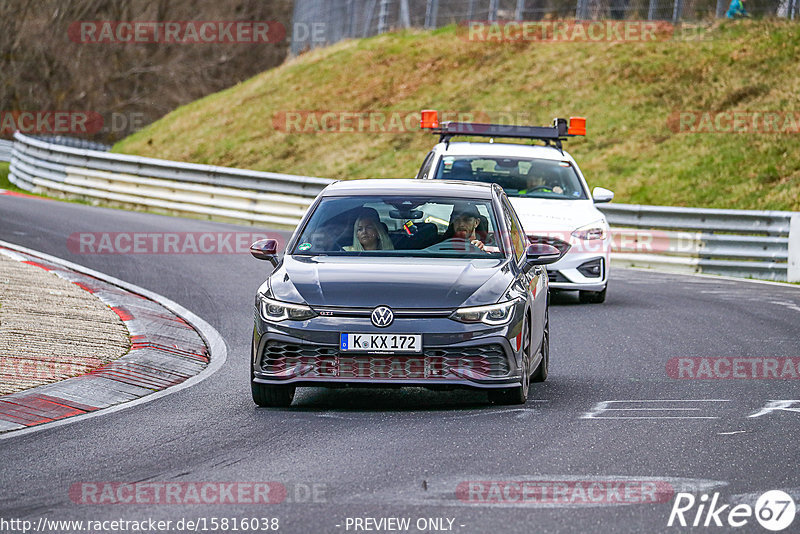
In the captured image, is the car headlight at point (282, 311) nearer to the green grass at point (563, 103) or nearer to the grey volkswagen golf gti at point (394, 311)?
the grey volkswagen golf gti at point (394, 311)

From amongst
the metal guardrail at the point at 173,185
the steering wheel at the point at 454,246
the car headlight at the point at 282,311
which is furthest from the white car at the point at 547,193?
the metal guardrail at the point at 173,185

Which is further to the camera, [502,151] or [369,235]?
[502,151]

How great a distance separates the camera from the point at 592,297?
1622cm

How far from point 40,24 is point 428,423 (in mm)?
54683

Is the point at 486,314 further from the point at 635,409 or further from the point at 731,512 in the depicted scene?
the point at 731,512

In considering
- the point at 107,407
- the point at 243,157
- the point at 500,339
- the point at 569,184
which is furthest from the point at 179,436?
the point at 243,157

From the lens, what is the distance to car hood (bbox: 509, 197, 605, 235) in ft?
50.7

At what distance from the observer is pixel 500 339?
342 inches

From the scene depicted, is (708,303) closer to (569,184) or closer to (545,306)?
(569,184)

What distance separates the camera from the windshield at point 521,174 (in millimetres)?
16078

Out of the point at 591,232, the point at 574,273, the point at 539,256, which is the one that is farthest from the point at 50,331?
the point at 591,232

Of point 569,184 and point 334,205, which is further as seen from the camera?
point 569,184

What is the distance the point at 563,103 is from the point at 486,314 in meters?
27.8

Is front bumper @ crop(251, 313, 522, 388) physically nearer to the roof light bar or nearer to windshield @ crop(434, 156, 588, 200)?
windshield @ crop(434, 156, 588, 200)
